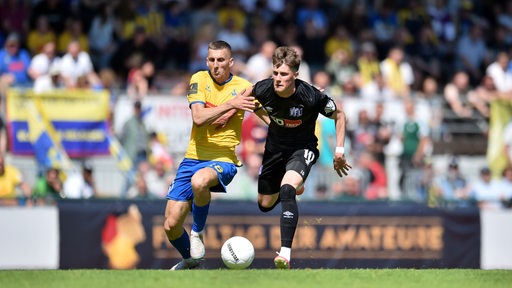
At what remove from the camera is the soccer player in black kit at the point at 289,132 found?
36.1 ft

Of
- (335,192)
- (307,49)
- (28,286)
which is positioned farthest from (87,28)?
(28,286)

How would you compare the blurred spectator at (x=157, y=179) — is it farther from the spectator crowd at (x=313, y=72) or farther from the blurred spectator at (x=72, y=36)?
the blurred spectator at (x=72, y=36)

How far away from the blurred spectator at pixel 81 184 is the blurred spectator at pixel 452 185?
5873mm

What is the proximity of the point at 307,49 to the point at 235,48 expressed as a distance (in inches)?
64.0

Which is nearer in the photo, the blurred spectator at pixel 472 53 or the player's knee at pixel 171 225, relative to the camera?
the player's knee at pixel 171 225

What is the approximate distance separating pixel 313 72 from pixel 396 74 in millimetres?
1574

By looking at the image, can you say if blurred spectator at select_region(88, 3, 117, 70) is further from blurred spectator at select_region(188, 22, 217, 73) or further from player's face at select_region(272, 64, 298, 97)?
player's face at select_region(272, 64, 298, 97)

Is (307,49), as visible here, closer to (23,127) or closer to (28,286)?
(23,127)

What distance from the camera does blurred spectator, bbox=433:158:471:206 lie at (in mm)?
18828

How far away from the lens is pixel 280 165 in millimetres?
11969

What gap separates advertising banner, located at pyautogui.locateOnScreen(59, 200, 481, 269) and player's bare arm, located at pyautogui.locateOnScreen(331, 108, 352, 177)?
15.6ft

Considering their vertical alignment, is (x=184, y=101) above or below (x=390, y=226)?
above

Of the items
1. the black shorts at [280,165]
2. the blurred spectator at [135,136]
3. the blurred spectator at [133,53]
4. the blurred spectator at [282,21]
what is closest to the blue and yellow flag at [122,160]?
the blurred spectator at [135,136]

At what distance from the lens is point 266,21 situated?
2164 centimetres
